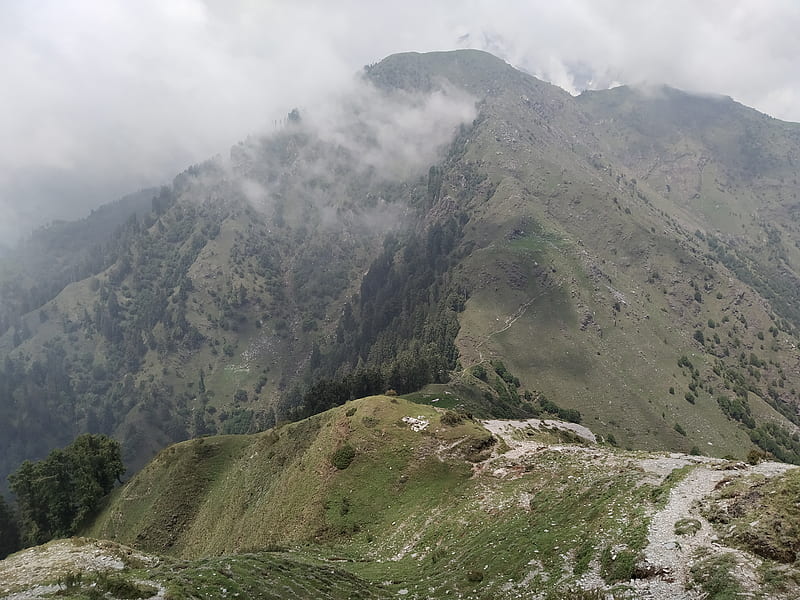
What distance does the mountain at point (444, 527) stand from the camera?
23281 millimetres

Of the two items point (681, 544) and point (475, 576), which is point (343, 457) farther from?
point (681, 544)

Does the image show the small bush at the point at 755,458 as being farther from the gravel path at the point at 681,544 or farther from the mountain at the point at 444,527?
the gravel path at the point at 681,544

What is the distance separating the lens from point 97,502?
93.7m

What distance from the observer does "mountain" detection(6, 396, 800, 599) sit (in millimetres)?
23281

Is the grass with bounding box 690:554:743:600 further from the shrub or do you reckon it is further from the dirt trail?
the shrub

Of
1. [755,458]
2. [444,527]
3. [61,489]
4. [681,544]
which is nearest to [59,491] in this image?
[61,489]

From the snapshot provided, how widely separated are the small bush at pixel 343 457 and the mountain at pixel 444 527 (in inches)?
7.5

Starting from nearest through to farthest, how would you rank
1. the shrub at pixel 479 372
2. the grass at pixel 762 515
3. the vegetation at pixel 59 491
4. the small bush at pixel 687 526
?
the grass at pixel 762 515, the small bush at pixel 687 526, the vegetation at pixel 59 491, the shrub at pixel 479 372

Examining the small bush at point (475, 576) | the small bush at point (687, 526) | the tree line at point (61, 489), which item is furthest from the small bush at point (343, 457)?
the tree line at point (61, 489)

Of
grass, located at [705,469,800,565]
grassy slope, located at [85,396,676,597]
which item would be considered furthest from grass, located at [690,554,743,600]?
grassy slope, located at [85,396,676,597]

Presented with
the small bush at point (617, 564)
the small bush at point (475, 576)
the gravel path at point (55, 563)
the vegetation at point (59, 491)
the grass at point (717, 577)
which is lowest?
the vegetation at point (59, 491)

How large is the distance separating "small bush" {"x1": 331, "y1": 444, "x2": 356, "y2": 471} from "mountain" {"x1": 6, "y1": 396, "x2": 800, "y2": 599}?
192 mm

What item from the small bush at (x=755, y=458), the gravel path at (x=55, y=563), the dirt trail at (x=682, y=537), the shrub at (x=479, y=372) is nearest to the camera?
the dirt trail at (x=682, y=537)

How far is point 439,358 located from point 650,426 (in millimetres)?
92414
